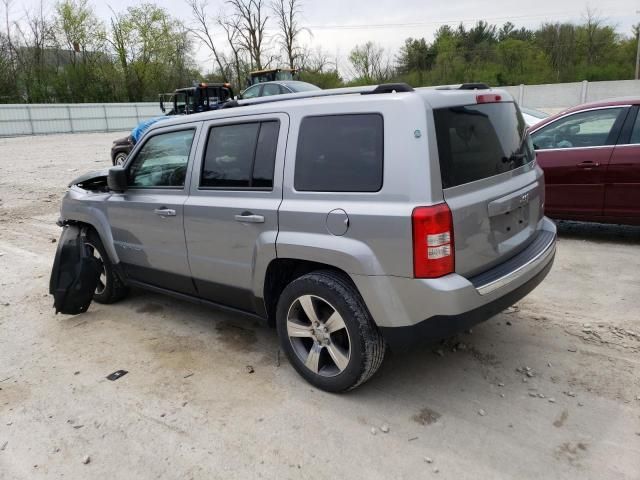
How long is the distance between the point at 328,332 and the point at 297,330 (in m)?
0.26

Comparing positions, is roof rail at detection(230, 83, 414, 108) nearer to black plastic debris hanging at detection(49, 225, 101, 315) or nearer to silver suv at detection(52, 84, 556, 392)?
silver suv at detection(52, 84, 556, 392)

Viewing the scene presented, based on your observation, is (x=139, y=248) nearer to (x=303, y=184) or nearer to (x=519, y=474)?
(x=303, y=184)

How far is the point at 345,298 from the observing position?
9.84 feet

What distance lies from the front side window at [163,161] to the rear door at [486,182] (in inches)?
82.1

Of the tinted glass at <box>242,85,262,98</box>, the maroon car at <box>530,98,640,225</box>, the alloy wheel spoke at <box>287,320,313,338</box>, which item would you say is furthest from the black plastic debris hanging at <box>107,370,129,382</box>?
the tinted glass at <box>242,85,262,98</box>

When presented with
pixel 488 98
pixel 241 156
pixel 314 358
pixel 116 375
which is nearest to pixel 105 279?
pixel 116 375

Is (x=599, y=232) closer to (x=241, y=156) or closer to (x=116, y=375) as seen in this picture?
(x=241, y=156)

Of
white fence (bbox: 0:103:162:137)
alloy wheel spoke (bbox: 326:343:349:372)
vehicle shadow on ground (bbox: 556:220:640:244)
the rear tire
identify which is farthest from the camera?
white fence (bbox: 0:103:162:137)

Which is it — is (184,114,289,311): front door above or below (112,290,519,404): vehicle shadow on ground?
above

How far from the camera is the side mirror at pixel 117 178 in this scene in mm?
4387

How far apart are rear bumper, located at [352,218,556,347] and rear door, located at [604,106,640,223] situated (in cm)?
354

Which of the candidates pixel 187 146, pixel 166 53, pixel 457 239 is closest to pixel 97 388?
pixel 187 146

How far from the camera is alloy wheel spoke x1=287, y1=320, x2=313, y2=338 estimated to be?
3.30m

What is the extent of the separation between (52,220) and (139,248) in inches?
218
